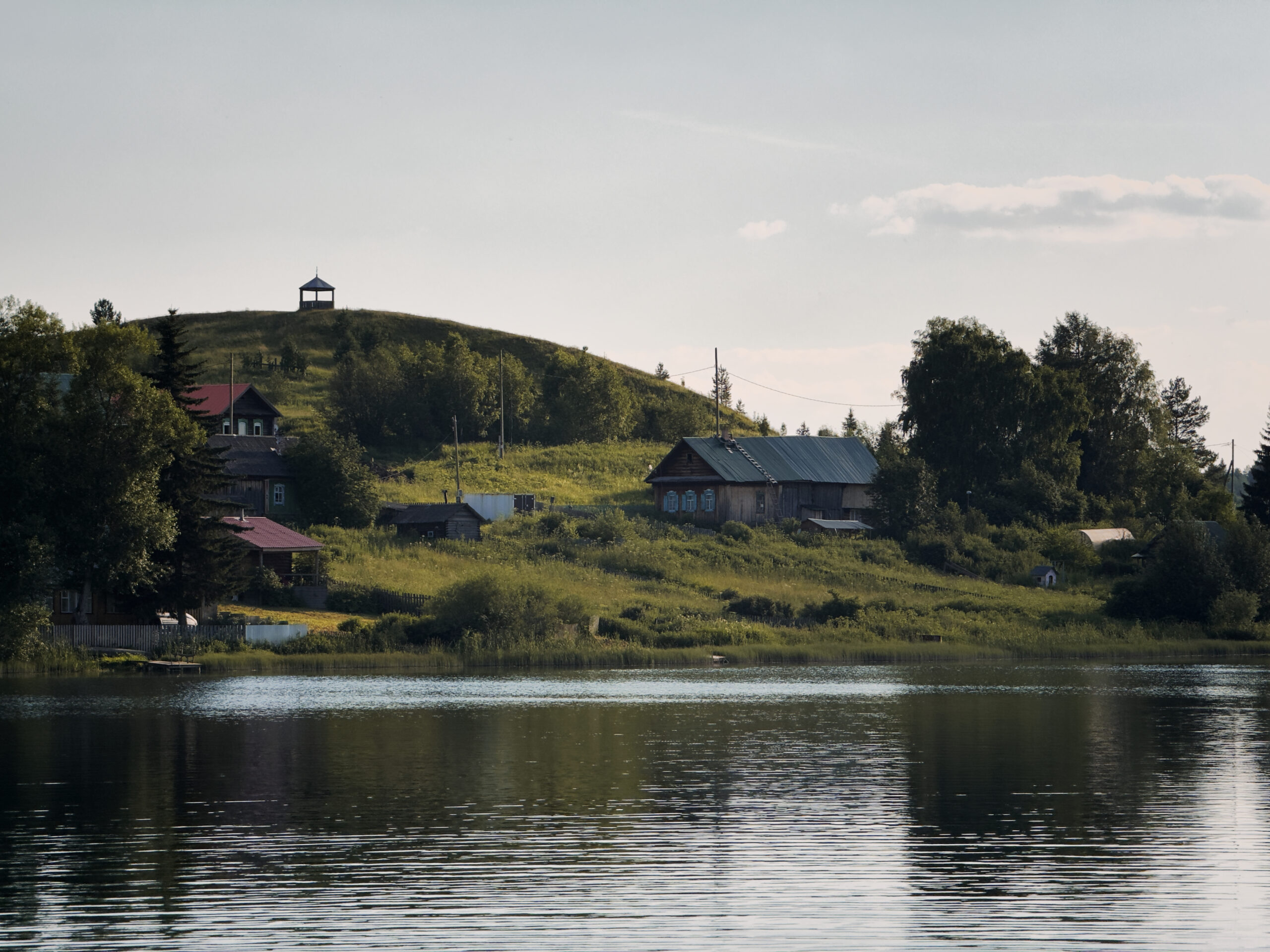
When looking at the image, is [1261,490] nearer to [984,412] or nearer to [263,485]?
[984,412]

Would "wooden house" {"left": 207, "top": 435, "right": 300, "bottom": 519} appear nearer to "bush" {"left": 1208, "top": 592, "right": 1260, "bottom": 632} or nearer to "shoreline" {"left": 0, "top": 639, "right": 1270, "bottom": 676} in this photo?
"shoreline" {"left": 0, "top": 639, "right": 1270, "bottom": 676}

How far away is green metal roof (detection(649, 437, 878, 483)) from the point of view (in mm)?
115688

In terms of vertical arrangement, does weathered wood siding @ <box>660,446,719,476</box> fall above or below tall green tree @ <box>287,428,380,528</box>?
above

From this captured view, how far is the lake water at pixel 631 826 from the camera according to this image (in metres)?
17.7

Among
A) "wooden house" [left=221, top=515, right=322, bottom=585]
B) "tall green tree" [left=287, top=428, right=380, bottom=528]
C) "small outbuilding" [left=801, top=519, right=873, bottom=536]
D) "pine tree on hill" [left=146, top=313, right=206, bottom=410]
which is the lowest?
"wooden house" [left=221, top=515, right=322, bottom=585]

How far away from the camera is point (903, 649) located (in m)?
72.9

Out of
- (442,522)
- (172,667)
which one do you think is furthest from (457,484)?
(172,667)

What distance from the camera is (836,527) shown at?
111500 mm

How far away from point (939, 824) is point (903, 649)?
159 feet

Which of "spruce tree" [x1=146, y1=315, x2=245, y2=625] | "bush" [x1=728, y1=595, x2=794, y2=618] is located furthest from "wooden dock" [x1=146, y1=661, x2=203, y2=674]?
"bush" [x1=728, y1=595, x2=794, y2=618]

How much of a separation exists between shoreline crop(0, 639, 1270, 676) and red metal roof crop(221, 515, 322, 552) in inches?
518

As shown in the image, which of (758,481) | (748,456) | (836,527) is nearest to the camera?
(836,527)

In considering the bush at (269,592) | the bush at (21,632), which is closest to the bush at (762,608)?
the bush at (269,592)

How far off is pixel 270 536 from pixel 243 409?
150ft
